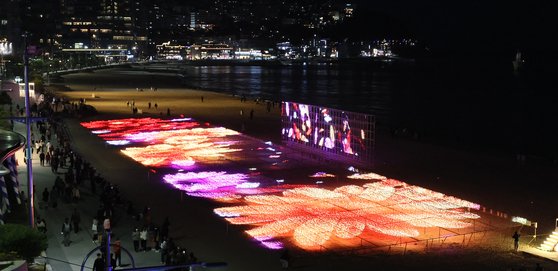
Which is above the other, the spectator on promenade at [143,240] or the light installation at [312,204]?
the spectator on promenade at [143,240]

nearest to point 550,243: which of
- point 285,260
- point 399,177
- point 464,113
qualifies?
point 285,260

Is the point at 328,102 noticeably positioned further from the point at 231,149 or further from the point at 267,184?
the point at 267,184

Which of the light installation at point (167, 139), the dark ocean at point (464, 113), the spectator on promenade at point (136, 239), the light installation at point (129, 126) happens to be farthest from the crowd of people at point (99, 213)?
the dark ocean at point (464, 113)

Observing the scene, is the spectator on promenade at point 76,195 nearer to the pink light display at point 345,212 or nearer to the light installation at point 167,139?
the pink light display at point 345,212

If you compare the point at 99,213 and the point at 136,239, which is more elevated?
the point at 99,213

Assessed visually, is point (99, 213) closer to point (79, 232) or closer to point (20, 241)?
point (79, 232)
